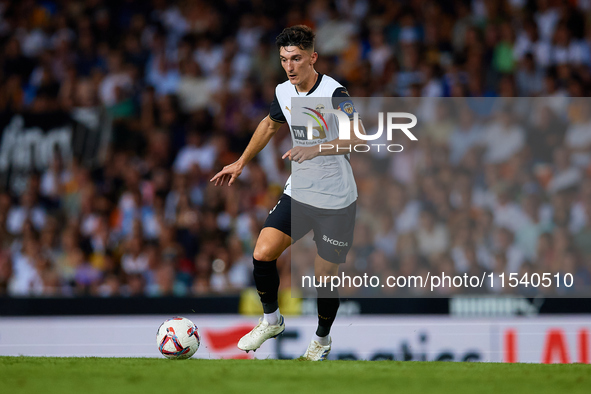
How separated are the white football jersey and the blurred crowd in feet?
7.98

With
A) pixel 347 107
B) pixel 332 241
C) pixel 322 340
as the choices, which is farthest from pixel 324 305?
pixel 347 107

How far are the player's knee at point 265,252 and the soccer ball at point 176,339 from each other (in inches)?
34.6

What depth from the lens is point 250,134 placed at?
35.5 ft

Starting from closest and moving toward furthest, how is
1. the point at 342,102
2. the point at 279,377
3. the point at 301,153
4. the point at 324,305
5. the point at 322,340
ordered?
1. the point at 279,377
2. the point at 301,153
3. the point at 342,102
4. the point at 324,305
5. the point at 322,340

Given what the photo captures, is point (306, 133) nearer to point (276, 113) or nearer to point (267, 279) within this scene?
Result: point (276, 113)

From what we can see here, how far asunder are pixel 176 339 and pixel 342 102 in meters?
2.33

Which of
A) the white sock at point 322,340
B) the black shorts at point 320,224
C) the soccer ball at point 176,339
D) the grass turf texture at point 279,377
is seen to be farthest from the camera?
the white sock at point 322,340

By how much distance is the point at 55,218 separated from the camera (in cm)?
1068

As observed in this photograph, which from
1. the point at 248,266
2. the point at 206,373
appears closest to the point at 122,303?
the point at 248,266

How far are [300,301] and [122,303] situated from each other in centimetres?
201

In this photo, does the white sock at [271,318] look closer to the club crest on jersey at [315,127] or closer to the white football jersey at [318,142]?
the white football jersey at [318,142]

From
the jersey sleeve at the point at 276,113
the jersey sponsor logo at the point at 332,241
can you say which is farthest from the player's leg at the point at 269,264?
the jersey sleeve at the point at 276,113

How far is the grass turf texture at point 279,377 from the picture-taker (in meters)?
4.30

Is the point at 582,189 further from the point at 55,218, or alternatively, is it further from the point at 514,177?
the point at 55,218
